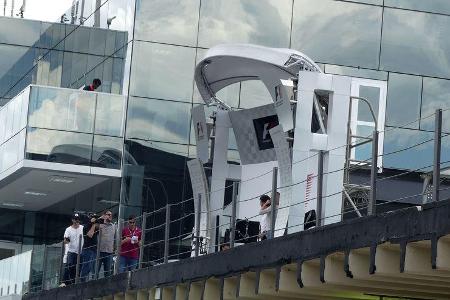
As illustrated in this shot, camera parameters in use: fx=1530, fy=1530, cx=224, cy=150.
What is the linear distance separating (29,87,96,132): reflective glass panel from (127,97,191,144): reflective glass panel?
1083 mm

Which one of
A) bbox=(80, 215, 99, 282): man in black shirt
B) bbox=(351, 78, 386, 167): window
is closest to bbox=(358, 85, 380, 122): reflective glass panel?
bbox=(351, 78, 386, 167): window

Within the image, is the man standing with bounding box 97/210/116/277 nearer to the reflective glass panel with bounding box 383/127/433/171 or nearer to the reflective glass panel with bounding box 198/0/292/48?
the reflective glass panel with bounding box 198/0/292/48

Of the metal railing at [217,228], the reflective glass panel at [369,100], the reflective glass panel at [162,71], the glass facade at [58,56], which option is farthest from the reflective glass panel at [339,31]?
the metal railing at [217,228]

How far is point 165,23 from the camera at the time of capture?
39750mm

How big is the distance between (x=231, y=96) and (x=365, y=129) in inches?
147

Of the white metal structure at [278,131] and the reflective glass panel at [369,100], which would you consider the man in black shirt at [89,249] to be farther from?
the reflective glass panel at [369,100]

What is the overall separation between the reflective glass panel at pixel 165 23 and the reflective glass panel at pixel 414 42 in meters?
5.34

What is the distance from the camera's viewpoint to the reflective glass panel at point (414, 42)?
41219 mm

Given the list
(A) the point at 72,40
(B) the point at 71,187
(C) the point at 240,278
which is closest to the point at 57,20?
(A) the point at 72,40

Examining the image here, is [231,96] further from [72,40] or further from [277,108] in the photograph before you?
[277,108]

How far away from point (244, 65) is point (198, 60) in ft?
46.7

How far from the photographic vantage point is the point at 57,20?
1946 inches

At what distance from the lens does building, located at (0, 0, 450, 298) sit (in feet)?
129

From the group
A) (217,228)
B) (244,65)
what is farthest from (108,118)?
(217,228)
